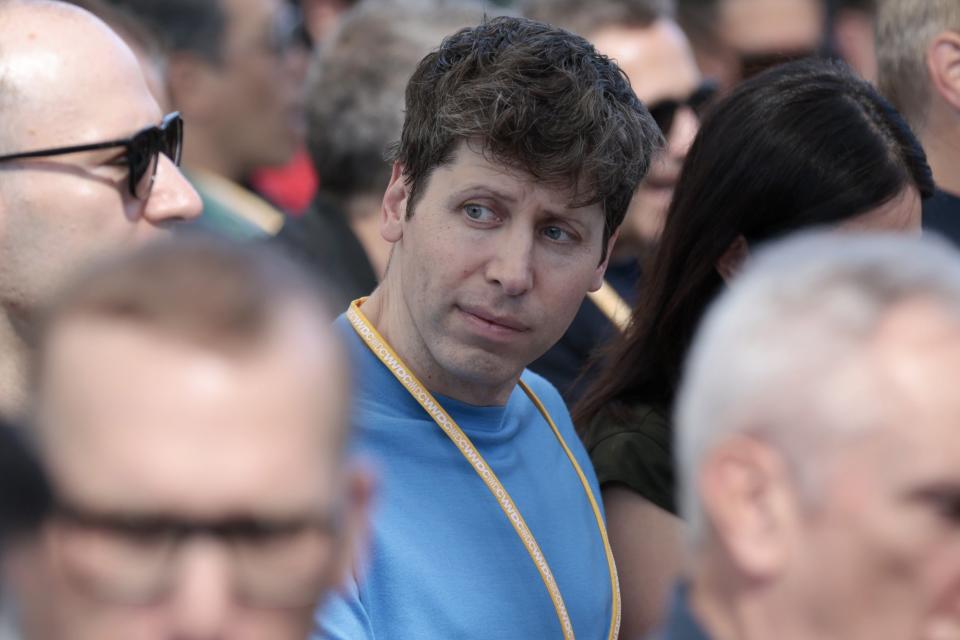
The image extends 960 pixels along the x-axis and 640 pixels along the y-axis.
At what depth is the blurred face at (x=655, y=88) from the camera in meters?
4.61

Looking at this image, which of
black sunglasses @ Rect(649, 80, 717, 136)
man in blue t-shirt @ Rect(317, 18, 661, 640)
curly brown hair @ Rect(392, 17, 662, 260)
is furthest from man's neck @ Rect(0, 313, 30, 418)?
black sunglasses @ Rect(649, 80, 717, 136)

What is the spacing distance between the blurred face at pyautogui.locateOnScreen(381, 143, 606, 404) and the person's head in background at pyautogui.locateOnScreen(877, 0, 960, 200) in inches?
59.5

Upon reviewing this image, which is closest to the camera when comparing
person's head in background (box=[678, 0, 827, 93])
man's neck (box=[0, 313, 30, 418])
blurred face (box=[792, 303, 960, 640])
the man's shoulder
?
blurred face (box=[792, 303, 960, 640])

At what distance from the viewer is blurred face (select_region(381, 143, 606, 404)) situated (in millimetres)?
2461

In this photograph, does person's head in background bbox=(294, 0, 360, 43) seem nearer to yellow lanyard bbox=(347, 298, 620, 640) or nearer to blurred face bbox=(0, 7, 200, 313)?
blurred face bbox=(0, 7, 200, 313)

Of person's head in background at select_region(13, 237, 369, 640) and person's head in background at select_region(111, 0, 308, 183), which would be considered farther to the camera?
person's head in background at select_region(111, 0, 308, 183)

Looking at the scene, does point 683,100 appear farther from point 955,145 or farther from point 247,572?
point 247,572

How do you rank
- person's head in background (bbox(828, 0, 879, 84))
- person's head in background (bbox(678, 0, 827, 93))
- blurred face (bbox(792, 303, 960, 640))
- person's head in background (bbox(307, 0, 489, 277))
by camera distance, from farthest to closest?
1. person's head in background (bbox(828, 0, 879, 84))
2. person's head in background (bbox(678, 0, 827, 93))
3. person's head in background (bbox(307, 0, 489, 277))
4. blurred face (bbox(792, 303, 960, 640))

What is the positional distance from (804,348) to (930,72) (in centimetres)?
246

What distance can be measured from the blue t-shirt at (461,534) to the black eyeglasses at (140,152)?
554mm

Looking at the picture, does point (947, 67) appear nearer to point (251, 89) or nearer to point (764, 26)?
point (251, 89)

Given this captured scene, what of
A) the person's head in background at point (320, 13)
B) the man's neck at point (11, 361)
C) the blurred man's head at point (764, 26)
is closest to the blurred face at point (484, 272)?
the man's neck at point (11, 361)

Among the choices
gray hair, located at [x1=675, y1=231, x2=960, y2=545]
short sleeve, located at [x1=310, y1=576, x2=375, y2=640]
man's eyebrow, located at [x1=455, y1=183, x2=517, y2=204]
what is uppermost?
gray hair, located at [x1=675, y1=231, x2=960, y2=545]

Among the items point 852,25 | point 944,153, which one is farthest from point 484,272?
point 852,25
